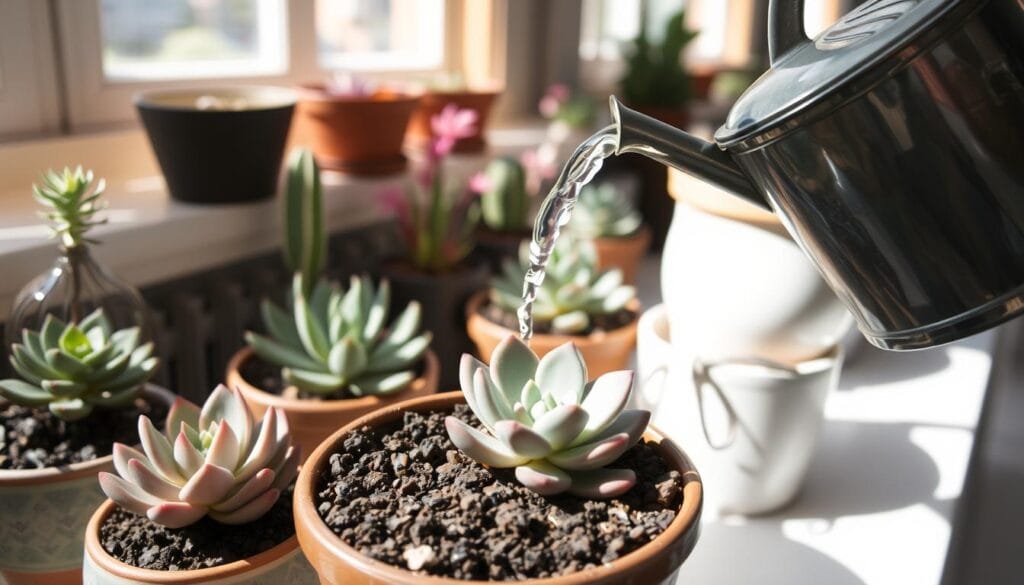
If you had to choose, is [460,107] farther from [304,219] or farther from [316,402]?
[316,402]

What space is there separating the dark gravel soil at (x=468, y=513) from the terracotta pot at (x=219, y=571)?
6 centimetres

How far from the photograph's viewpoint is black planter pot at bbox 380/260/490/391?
1093mm

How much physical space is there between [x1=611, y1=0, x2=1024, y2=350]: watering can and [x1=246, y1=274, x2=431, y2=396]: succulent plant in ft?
1.46

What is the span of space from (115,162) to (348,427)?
2.26 ft

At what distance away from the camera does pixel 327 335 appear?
86 cm

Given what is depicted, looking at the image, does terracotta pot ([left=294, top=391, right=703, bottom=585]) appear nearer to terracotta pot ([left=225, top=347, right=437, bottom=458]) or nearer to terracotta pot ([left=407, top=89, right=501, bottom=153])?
terracotta pot ([left=225, top=347, right=437, bottom=458])

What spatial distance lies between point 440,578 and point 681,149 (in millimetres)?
260

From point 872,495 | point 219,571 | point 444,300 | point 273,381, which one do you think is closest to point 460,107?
point 444,300

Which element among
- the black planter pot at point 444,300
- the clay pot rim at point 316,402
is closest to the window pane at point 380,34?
the black planter pot at point 444,300

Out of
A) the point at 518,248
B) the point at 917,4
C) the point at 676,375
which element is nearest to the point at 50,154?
the point at 518,248

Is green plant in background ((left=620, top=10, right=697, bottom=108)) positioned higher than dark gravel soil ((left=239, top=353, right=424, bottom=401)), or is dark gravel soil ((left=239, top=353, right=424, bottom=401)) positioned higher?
green plant in background ((left=620, top=10, right=697, bottom=108))

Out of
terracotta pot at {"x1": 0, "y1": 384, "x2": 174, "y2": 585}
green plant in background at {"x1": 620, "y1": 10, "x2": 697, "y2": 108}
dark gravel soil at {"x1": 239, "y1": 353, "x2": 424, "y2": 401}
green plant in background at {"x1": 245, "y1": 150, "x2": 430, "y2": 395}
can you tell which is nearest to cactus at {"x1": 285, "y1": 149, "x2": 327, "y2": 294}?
green plant in background at {"x1": 245, "y1": 150, "x2": 430, "y2": 395}

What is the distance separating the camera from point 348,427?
574mm

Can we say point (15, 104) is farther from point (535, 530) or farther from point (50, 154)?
point (535, 530)
